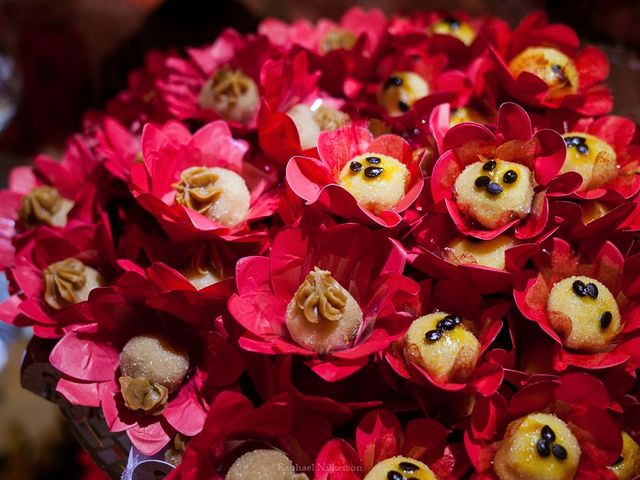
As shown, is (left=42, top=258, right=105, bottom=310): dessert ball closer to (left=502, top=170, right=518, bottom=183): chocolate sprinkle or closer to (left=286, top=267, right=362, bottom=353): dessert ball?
(left=286, top=267, right=362, bottom=353): dessert ball

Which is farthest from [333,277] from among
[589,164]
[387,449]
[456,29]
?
[456,29]

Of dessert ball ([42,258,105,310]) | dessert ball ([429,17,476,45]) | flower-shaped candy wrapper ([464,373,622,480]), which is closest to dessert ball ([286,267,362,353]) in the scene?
flower-shaped candy wrapper ([464,373,622,480])

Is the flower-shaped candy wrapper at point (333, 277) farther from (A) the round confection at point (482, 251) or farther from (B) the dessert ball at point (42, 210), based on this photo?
(B) the dessert ball at point (42, 210)

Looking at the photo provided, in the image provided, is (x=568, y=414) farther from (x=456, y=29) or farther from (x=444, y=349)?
(x=456, y=29)

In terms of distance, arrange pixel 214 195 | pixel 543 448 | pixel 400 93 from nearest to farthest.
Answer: pixel 543 448 < pixel 214 195 < pixel 400 93

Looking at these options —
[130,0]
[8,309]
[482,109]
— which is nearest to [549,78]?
[482,109]

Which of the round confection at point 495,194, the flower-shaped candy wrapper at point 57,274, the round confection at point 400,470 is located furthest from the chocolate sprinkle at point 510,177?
the flower-shaped candy wrapper at point 57,274

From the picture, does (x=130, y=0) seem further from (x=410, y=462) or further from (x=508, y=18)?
(x=410, y=462)
